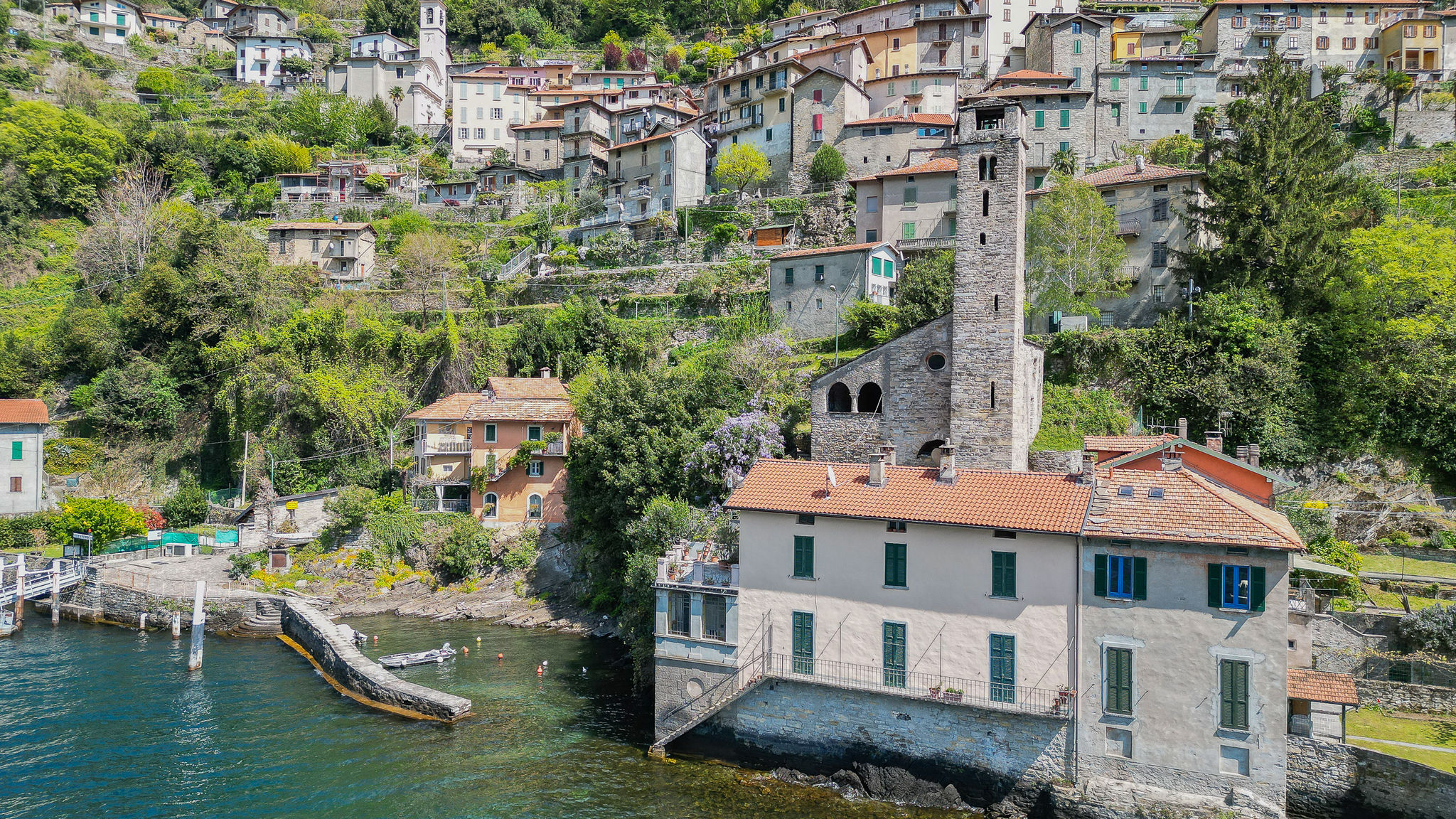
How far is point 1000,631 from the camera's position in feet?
70.8

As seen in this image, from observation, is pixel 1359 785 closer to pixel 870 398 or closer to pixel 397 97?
pixel 870 398

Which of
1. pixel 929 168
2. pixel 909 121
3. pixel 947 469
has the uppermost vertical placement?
pixel 909 121

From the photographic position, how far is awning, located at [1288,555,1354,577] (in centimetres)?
2425

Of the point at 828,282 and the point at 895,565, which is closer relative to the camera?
the point at 895,565

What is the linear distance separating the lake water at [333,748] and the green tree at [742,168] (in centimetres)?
3792

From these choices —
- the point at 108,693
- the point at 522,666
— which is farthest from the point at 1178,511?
the point at 108,693

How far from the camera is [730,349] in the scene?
131ft

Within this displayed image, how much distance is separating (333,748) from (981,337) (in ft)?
Answer: 79.2

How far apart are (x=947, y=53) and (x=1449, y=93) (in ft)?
111

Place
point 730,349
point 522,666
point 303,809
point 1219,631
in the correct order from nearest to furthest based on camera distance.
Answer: point 1219,631, point 303,809, point 522,666, point 730,349

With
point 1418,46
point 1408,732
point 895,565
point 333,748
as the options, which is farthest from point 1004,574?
point 1418,46

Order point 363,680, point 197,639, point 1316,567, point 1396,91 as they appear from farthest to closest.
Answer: point 1396,91 → point 197,639 → point 363,680 → point 1316,567

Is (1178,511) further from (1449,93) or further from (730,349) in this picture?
(1449,93)

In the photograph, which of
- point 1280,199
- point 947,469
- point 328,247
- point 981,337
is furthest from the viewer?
point 328,247
